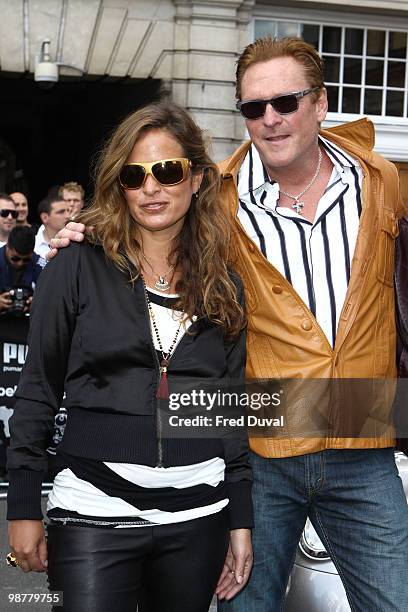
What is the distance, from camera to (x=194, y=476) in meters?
2.65

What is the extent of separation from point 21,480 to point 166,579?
0.47 m

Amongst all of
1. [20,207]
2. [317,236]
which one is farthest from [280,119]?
[20,207]

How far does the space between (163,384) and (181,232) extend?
0.56 m

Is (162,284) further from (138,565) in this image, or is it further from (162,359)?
(138,565)

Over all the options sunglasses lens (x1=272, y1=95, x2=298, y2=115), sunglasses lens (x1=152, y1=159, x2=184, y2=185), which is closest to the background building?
sunglasses lens (x1=272, y1=95, x2=298, y2=115)

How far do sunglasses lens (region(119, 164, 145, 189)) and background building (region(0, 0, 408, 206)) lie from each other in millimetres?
8491

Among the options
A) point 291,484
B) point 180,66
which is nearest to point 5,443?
point 291,484

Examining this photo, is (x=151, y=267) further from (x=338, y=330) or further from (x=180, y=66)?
(x=180, y=66)

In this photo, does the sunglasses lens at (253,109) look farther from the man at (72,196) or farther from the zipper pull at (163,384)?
the man at (72,196)

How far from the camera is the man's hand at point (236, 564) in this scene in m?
2.86

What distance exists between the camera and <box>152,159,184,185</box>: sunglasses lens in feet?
9.23

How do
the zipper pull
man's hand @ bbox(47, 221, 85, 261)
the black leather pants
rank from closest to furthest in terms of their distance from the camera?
the black leather pants < the zipper pull < man's hand @ bbox(47, 221, 85, 261)

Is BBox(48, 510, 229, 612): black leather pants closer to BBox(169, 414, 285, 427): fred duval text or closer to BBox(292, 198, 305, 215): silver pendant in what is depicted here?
BBox(169, 414, 285, 427): fred duval text

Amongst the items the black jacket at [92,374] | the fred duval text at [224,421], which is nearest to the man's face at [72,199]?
the fred duval text at [224,421]
